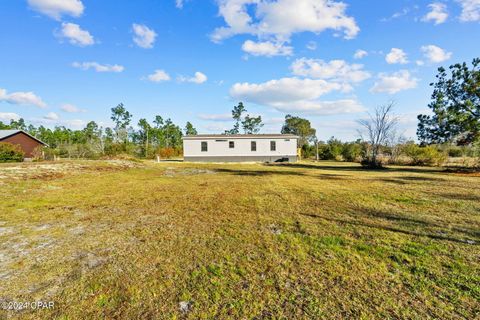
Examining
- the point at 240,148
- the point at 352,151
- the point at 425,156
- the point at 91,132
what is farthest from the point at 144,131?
the point at 425,156

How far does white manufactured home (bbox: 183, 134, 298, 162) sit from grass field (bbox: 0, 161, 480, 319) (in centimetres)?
1828

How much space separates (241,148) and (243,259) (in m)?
21.5

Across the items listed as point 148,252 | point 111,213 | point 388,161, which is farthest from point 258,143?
point 148,252

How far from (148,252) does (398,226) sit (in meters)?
4.10

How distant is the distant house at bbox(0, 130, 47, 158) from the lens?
2289 centimetres

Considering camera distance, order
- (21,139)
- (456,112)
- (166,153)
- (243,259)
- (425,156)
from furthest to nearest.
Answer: (166,153), (21,139), (425,156), (456,112), (243,259)

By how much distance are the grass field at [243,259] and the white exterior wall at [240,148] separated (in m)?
18.2

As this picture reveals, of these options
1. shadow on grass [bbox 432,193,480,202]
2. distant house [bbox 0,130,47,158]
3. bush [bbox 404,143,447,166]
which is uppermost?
distant house [bbox 0,130,47,158]

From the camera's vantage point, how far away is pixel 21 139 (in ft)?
80.4

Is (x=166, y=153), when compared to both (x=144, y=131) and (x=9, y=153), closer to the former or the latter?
(x=144, y=131)

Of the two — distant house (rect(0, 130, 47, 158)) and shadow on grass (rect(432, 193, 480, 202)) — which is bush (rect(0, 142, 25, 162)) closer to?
distant house (rect(0, 130, 47, 158))

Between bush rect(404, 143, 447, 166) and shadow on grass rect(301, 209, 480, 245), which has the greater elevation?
bush rect(404, 143, 447, 166)

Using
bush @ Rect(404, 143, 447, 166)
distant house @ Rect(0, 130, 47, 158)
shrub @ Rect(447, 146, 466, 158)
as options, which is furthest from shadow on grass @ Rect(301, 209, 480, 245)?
shrub @ Rect(447, 146, 466, 158)

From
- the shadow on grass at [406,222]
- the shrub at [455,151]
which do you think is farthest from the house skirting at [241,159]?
the shadow on grass at [406,222]
